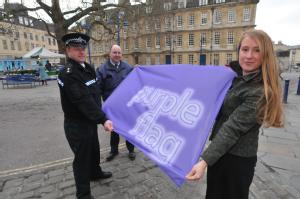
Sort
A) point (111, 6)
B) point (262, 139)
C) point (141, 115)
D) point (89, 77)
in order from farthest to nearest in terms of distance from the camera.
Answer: point (111, 6) < point (262, 139) < point (89, 77) < point (141, 115)

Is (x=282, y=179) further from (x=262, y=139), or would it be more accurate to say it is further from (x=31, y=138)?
(x=31, y=138)

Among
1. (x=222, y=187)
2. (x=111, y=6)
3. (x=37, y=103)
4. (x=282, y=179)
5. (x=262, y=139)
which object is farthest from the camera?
(x=111, y=6)

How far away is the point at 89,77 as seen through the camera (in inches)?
112

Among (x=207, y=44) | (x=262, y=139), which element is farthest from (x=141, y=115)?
(x=207, y=44)

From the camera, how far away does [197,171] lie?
1.59 m

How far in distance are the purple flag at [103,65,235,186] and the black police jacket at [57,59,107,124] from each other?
0.26 meters

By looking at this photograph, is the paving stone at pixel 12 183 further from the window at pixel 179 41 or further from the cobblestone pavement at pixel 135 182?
the window at pixel 179 41

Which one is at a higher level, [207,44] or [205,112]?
[207,44]

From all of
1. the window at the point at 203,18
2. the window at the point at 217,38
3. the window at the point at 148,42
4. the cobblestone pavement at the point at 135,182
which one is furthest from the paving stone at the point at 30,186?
the window at the point at 148,42

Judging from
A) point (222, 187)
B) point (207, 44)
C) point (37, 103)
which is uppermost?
point (207, 44)

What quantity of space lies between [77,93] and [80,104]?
141 mm

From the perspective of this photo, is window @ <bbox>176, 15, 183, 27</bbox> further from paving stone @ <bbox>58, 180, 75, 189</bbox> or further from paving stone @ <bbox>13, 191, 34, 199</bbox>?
paving stone @ <bbox>13, 191, 34, 199</bbox>

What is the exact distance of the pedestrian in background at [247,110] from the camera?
5.10ft

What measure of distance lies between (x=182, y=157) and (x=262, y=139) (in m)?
4.30
